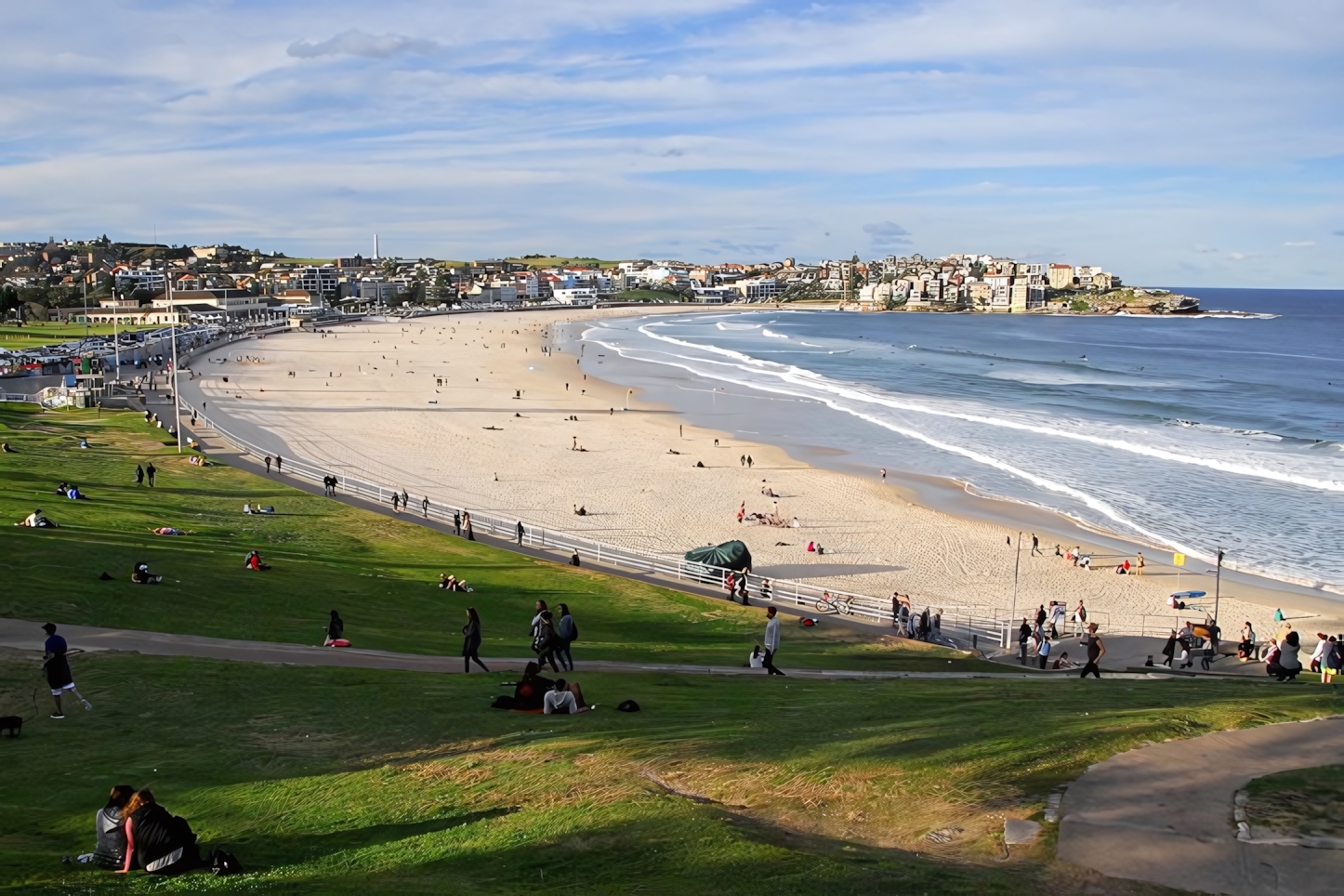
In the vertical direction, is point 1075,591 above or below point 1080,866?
below

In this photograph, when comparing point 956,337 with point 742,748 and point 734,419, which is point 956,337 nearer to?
point 734,419

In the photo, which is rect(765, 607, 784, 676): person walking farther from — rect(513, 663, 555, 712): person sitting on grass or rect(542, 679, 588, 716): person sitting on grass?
rect(513, 663, 555, 712): person sitting on grass

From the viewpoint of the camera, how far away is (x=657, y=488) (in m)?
37.4

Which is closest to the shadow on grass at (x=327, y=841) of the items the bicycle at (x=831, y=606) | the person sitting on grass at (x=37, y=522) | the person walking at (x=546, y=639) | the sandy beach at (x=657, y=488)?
the person walking at (x=546, y=639)

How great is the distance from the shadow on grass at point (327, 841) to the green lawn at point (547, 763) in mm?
24

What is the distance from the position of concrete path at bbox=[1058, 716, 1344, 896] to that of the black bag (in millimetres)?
5630

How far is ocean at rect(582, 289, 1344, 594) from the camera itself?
33250 mm

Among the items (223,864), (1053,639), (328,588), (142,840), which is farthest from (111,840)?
(1053,639)

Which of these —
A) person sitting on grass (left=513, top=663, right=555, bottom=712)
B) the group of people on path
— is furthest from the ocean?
person sitting on grass (left=513, top=663, right=555, bottom=712)

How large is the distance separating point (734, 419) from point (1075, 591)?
31.0 metres

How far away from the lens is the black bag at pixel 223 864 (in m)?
7.33

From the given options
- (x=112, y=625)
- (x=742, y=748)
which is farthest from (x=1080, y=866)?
(x=112, y=625)

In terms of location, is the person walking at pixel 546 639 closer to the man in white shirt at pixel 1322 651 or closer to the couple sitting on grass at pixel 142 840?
the couple sitting on grass at pixel 142 840

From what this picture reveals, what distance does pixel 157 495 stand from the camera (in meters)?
28.7
